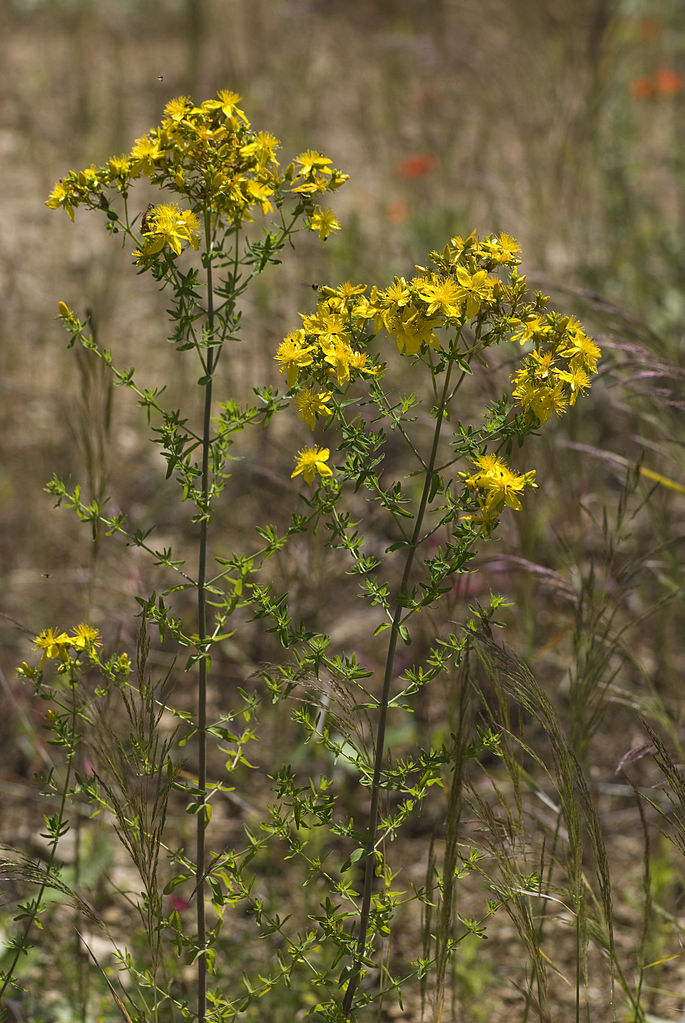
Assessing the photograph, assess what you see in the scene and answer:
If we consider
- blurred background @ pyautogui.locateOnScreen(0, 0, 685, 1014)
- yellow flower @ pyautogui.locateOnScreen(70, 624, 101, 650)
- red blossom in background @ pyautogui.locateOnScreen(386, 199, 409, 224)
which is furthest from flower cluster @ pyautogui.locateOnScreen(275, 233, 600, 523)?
red blossom in background @ pyautogui.locateOnScreen(386, 199, 409, 224)

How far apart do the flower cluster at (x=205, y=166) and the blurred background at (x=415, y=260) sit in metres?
0.57

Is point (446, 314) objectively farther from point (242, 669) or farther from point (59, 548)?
point (59, 548)

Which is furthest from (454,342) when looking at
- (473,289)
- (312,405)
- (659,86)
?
(659,86)

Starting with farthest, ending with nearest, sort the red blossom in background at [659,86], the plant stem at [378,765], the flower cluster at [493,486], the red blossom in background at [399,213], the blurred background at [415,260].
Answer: the red blossom in background at [659,86] → the red blossom in background at [399,213] → the blurred background at [415,260] → the plant stem at [378,765] → the flower cluster at [493,486]

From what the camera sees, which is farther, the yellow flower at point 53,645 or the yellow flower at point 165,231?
the yellow flower at point 53,645

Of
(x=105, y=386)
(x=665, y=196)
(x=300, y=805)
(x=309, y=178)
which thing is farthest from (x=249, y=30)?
(x=300, y=805)

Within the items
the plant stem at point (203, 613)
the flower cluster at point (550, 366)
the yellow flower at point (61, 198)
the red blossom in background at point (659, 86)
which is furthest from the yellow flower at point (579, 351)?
the red blossom in background at point (659, 86)

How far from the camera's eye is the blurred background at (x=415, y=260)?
2348 mm

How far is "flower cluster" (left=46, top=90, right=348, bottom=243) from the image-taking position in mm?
1404

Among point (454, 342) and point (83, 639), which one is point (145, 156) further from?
point (83, 639)

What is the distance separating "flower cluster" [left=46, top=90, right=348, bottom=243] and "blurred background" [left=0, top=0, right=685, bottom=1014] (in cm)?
57

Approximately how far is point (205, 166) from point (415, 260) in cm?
311

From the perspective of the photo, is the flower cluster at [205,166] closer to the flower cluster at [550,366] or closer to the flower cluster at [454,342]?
the flower cluster at [454,342]

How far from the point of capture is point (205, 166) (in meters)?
1.42
